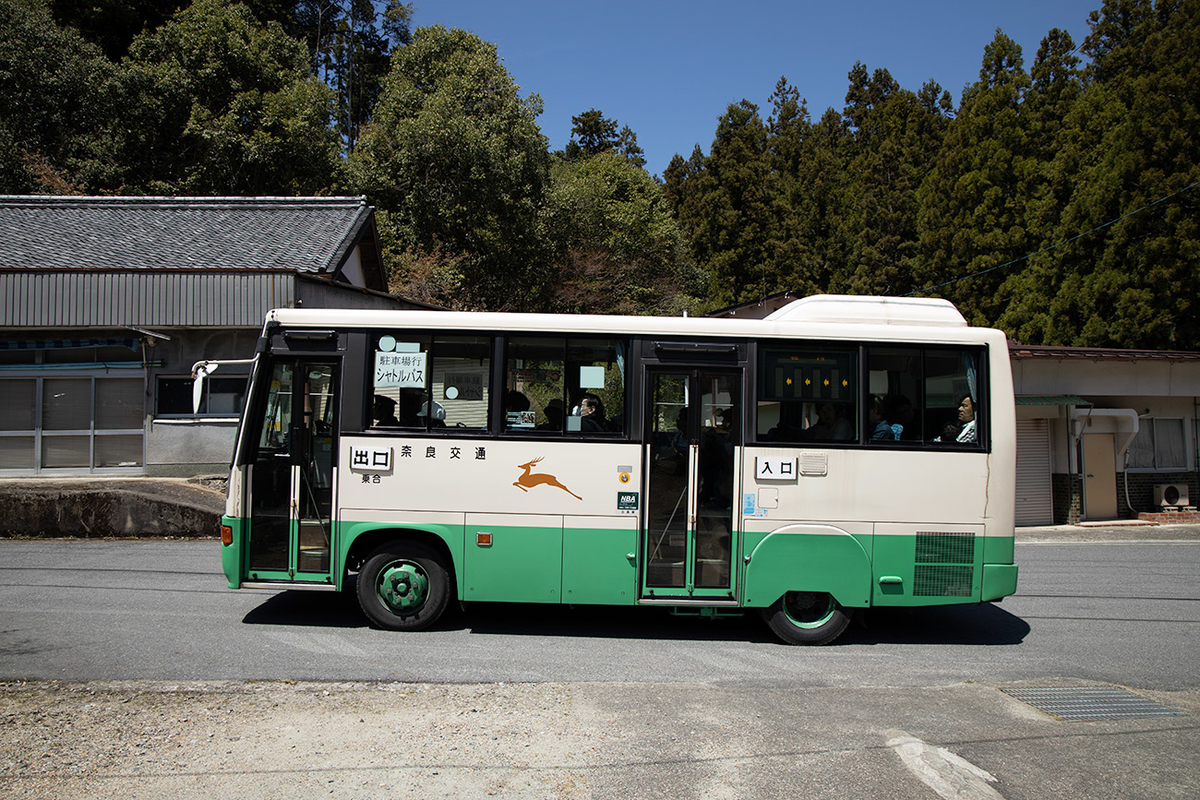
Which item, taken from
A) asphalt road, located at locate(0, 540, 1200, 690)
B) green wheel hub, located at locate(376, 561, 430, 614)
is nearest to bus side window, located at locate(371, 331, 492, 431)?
green wheel hub, located at locate(376, 561, 430, 614)

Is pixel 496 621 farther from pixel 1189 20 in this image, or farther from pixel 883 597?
pixel 1189 20

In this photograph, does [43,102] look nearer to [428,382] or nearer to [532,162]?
[532,162]

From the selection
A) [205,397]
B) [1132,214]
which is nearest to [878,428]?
[205,397]

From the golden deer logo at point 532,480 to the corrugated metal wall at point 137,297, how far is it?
9.05 metres

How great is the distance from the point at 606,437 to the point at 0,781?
484 cm

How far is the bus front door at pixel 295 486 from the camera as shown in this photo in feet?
24.2

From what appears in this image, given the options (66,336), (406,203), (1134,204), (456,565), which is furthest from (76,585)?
(1134,204)

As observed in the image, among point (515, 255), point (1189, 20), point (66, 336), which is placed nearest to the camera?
point (66, 336)

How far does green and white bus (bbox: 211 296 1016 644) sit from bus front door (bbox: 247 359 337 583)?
2 centimetres

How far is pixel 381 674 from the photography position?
6.29 metres

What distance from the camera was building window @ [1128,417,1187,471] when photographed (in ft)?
59.1

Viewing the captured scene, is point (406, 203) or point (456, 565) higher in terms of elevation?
point (406, 203)

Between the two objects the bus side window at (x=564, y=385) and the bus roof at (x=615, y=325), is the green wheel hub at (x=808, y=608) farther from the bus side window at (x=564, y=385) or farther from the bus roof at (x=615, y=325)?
the bus roof at (x=615, y=325)

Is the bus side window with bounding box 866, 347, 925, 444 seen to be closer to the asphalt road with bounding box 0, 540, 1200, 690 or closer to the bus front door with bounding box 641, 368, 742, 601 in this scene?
the bus front door with bounding box 641, 368, 742, 601
